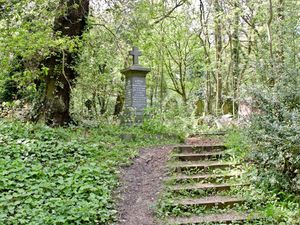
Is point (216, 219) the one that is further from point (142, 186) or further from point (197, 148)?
point (197, 148)

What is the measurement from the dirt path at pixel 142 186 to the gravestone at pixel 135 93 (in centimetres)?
239

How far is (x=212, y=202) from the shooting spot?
191 inches

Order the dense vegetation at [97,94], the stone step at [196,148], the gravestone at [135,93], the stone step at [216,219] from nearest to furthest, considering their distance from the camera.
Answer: the stone step at [216,219] → the dense vegetation at [97,94] → the stone step at [196,148] → the gravestone at [135,93]

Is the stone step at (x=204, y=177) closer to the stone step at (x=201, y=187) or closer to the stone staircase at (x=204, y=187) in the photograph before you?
the stone staircase at (x=204, y=187)

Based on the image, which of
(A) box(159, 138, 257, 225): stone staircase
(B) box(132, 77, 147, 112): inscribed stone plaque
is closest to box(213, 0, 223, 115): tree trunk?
(B) box(132, 77, 147, 112): inscribed stone plaque

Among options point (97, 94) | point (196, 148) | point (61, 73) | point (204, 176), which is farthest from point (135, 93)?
point (204, 176)

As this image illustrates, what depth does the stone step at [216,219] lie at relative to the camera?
170 inches

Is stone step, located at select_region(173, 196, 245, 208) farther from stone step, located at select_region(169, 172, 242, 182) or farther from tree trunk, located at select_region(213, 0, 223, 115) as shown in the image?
tree trunk, located at select_region(213, 0, 223, 115)

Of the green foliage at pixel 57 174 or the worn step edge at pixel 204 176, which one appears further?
the worn step edge at pixel 204 176

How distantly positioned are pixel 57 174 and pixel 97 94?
5.28 m

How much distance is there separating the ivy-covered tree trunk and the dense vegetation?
26 millimetres

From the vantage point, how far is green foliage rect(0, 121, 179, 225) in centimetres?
398

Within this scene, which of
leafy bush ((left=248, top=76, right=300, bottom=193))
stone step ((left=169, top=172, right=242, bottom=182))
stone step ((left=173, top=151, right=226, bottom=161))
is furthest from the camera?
stone step ((left=173, top=151, right=226, bottom=161))

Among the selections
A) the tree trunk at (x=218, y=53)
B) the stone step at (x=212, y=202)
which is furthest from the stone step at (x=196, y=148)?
the tree trunk at (x=218, y=53)
